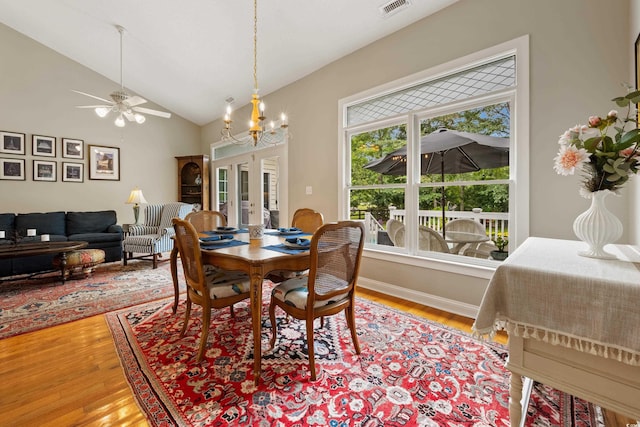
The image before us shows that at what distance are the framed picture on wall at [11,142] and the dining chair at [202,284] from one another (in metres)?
5.07

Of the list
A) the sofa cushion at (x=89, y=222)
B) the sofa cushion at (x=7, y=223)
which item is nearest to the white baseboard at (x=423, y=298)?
the sofa cushion at (x=89, y=222)

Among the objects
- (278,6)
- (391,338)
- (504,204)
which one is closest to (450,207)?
(504,204)

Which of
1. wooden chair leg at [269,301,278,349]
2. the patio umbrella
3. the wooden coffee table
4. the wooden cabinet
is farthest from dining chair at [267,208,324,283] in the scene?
the wooden cabinet

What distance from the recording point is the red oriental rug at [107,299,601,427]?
1.38 m

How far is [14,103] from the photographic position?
463 cm

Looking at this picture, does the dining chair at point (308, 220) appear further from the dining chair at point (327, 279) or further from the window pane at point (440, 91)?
the window pane at point (440, 91)

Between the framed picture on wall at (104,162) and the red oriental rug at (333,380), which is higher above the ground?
the framed picture on wall at (104,162)

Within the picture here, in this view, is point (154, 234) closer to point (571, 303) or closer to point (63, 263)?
point (63, 263)

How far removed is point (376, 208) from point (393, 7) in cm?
209

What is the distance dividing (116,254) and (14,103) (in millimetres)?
3022

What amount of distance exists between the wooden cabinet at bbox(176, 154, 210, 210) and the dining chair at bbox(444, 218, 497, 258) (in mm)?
5264

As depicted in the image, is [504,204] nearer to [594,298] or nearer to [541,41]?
[541,41]

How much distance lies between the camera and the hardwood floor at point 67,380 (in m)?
1.38

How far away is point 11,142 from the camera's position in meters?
4.64
